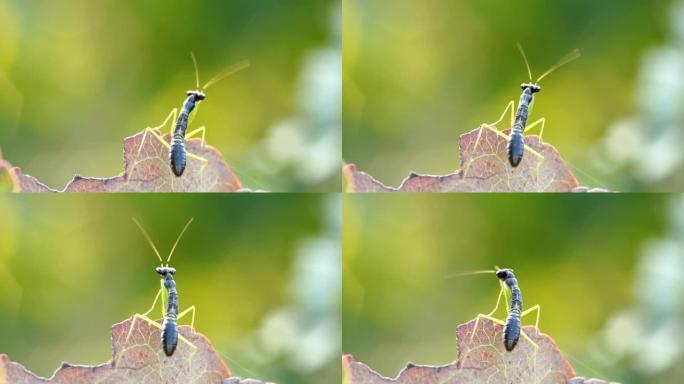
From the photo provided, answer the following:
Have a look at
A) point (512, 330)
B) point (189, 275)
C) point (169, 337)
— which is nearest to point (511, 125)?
point (512, 330)

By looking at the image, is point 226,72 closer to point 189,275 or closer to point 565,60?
point 189,275

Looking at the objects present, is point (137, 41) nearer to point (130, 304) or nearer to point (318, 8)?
point (318, 8)

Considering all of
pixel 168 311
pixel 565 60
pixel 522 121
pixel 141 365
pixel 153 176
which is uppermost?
pixel 565 60

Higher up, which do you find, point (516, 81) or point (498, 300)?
point (516, 81)

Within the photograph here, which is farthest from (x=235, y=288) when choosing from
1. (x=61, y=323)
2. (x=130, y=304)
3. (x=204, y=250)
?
(x=61, y=323)

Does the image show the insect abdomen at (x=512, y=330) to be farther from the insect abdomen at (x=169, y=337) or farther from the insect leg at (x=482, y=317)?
the insect abdomen at (x=169, y=337)

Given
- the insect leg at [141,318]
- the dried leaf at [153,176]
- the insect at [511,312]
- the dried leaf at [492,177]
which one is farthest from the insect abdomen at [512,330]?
the insect leg at [141,318]
